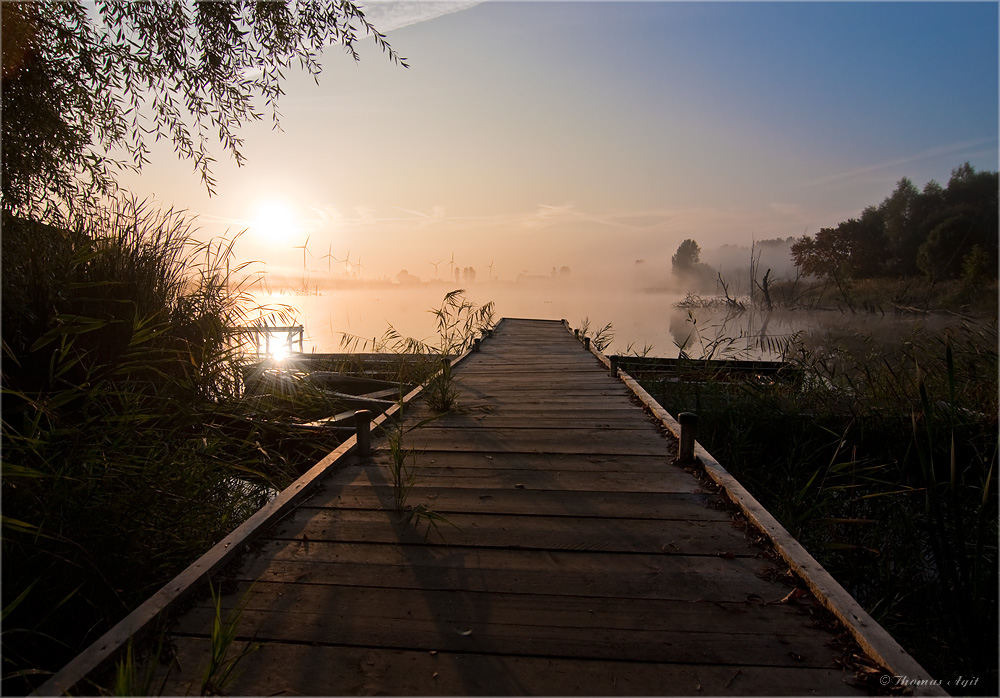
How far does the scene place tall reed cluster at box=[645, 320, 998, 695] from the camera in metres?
2.25

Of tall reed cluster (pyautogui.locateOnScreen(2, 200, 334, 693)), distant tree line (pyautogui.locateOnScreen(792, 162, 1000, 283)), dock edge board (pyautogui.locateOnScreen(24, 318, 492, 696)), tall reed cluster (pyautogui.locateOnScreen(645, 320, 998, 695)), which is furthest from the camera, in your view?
distant tree line (pyautogui.locateOnScreen(792, 162, 1000, 283))

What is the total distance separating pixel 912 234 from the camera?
105ft

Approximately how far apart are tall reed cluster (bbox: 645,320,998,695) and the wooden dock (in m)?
0.68

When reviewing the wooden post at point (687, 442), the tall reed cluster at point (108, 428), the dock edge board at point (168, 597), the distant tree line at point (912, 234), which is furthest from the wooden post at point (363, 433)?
the distant tree line at point (912, 234)

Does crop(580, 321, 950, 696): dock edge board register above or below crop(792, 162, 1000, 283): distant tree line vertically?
below

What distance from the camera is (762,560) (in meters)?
1.94

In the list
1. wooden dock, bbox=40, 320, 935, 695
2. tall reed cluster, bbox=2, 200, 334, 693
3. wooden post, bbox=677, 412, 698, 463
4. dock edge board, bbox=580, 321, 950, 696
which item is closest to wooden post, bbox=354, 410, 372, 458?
wooden dock, bbox=40, 320, 935, 695

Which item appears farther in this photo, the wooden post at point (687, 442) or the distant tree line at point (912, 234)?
the distant tree line at point (912, 234)

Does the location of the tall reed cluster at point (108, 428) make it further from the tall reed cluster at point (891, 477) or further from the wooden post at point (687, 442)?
the tall reed cluster at point (891, 477)

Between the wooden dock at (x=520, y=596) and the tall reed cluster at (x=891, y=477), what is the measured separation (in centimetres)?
68

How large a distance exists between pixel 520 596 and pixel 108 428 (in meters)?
2.10

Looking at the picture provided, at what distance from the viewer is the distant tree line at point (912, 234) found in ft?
89.8

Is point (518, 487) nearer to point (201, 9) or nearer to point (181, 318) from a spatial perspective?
point (181, 318)

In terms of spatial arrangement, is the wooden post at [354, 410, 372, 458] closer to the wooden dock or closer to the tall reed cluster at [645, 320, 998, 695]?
the wooden dock
